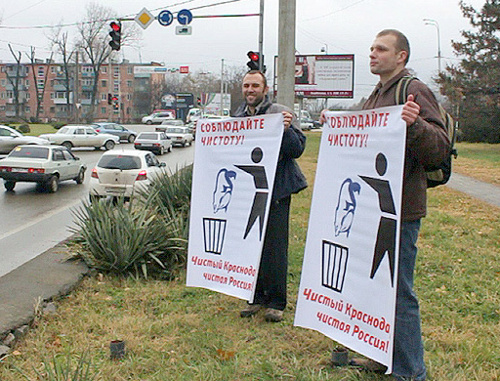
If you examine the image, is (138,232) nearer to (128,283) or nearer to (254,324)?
(128,283)

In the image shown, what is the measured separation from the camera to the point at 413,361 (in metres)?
3.37

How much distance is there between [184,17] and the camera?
23.7 meters

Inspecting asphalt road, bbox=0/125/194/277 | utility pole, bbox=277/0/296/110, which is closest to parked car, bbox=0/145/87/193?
asphalt road, bbox=0/125/194/277

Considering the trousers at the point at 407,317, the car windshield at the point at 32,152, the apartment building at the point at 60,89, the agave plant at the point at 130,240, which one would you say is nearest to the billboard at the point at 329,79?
the car windshield at the point at 32,152

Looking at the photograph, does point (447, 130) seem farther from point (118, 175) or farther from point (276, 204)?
point (118, 175)

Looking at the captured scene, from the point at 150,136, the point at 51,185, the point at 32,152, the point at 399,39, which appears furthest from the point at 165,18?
the point at 399,39

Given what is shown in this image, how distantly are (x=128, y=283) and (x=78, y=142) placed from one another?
106ft

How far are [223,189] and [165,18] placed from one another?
66.3ft

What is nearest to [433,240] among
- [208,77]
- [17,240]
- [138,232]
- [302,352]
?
[138,232]

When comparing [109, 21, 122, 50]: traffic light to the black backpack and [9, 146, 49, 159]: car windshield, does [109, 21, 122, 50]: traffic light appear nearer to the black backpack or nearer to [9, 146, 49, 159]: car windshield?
[9, 146, 49, 159]: car windshield

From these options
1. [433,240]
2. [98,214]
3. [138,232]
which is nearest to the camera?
[138,232]

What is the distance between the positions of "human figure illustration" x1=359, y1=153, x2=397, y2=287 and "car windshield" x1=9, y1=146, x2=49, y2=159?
52.8 feet

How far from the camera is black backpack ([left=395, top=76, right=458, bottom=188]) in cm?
321

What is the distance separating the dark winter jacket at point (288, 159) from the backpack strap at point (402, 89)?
123cm
